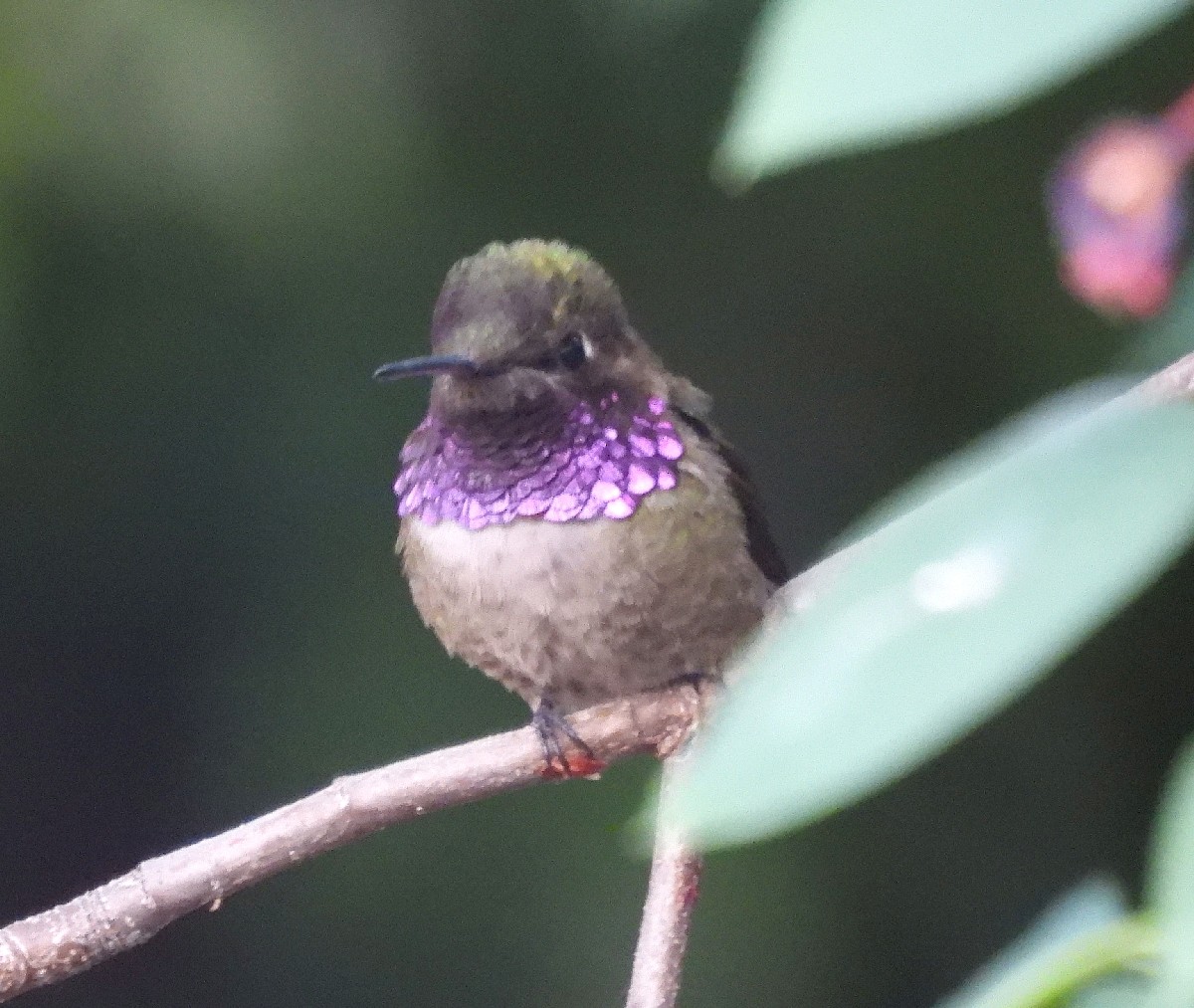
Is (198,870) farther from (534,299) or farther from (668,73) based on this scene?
(668,73)

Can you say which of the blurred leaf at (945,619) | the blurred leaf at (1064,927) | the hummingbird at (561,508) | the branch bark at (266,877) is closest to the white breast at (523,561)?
the hummingbird at (561,508)

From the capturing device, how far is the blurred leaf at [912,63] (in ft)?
0.82

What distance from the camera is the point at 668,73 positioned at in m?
2.13

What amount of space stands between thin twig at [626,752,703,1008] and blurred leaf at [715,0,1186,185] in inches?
30.2

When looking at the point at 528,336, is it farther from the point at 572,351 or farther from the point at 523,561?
the point at 523,561

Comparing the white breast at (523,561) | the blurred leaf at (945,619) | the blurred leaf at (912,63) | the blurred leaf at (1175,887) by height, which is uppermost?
the white breast at (523,561)

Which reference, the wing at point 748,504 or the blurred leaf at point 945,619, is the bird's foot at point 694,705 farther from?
the blurred leaf at point 945,619

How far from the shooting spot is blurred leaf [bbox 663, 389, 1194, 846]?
0.24m

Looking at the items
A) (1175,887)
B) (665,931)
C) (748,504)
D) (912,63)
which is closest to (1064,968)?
(1175,887)

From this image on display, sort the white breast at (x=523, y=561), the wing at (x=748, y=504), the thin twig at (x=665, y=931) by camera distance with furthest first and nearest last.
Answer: the wing at (x=748, y=504)
the white breast at (x=523, y=561)
the thin twig at (x=665, y=931)

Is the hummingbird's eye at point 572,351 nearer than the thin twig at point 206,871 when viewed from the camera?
No

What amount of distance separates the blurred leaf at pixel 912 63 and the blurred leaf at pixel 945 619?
0.20ft

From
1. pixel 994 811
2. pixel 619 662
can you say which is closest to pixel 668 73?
pixel 619 662

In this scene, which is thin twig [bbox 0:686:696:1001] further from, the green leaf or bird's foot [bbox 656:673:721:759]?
the green leaf
